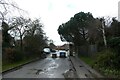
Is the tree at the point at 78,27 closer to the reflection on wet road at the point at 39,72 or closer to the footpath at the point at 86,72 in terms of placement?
the reflection on wet road at the point at 39,72

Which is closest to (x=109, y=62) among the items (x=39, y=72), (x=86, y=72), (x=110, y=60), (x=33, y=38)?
(x=110, y=60)

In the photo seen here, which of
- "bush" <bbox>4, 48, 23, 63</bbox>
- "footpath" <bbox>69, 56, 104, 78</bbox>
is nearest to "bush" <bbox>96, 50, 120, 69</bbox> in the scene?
"footpath" <bbox>69, 56, 104, 78</bbox>

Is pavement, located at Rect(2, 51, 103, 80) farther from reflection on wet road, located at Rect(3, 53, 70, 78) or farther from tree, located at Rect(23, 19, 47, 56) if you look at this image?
tree, located at Rect(23, 19, 47, 56)

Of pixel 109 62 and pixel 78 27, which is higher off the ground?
pixel 78 27

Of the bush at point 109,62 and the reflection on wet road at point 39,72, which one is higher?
the bush at point 109,62

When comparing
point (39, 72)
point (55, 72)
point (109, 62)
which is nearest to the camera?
point (109, 62)

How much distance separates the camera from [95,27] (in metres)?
47.3

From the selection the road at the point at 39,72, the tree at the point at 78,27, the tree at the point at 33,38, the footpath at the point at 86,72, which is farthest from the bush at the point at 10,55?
the tree at the point at 78,27

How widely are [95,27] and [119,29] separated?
11.8 metres

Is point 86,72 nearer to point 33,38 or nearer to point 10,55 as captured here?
point 10,55

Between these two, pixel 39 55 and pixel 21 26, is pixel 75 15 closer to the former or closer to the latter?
pixel 39 55

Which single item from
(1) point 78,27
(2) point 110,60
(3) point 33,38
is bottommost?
(2) point 110,60

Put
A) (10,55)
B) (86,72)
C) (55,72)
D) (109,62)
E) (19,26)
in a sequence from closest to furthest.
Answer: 1. (109,62)
2. (86,72)
3. (55,72)
4. (10,55)
5. (19,26)

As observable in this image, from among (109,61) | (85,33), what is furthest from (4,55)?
(85,33)
